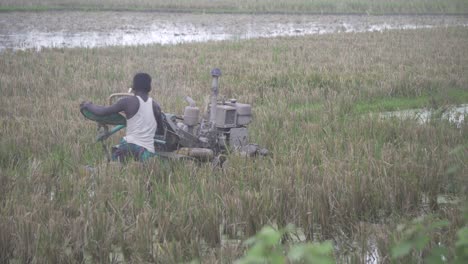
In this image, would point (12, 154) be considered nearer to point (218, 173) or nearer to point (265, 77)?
point (218, 173)

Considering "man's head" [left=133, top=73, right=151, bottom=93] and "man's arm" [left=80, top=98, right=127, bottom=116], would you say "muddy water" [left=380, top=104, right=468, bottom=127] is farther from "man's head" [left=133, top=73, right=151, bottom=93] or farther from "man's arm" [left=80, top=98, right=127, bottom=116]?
"man's arm" [left=80, top=98, right=127, bottom=116]

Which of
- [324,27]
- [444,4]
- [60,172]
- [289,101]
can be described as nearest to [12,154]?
[60,172]

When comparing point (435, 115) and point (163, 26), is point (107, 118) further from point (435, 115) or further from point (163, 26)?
point (163, 26)

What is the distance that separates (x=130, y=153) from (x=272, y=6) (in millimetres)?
27706

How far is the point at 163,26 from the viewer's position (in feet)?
75.8

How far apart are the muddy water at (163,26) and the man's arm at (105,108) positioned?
1182 centimetres

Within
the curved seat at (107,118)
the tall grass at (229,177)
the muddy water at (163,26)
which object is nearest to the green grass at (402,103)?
the tall grass at (229,177)

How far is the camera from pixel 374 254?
3.40 metres

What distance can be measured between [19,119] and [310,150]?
11.6 feet

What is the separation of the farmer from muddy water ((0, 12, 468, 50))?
11691mm

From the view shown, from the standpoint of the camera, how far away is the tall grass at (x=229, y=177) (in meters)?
3.43

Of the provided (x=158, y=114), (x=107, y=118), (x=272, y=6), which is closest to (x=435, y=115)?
(x=158, y=114)

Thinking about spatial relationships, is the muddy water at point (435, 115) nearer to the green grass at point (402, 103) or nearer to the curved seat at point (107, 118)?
the green grass at point (402, 103)

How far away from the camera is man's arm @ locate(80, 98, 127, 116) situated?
4.71 meters
